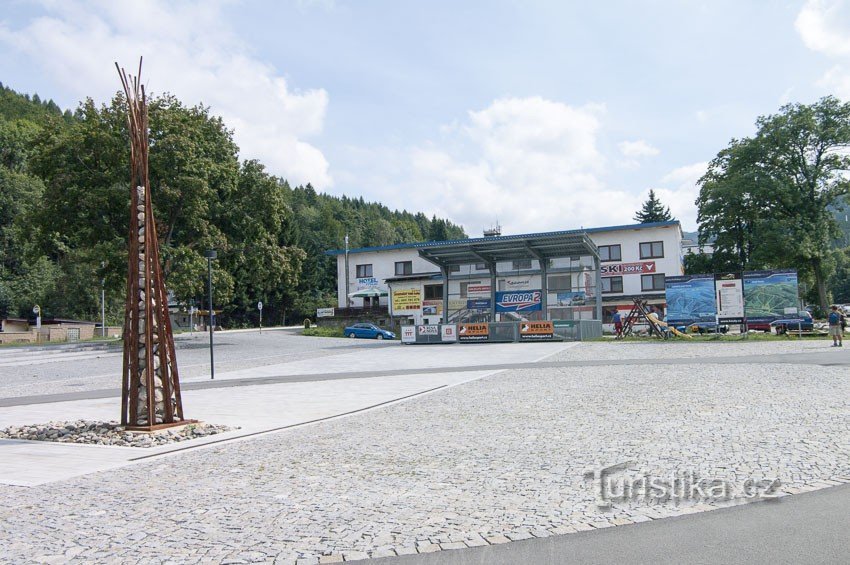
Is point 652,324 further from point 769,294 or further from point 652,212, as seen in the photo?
point 652,212

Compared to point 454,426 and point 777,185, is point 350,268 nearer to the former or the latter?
point 777,185

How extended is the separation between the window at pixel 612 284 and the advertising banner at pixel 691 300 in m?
26.7

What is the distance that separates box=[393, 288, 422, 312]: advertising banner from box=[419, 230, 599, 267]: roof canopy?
18.6 meters

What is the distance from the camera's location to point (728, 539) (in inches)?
190

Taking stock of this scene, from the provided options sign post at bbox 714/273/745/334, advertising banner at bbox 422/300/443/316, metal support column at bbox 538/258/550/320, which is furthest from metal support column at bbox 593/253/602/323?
advertising banner at bbox 422/300/443/316

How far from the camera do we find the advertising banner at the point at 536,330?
1453 inches

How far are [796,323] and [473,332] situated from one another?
1652 centimetres

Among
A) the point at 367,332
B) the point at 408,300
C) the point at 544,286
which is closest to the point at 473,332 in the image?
the point at 544,286

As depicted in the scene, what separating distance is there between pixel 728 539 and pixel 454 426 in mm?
5823

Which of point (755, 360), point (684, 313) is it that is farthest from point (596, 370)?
point (684, 313)

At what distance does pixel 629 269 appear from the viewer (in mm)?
Answer: 60531

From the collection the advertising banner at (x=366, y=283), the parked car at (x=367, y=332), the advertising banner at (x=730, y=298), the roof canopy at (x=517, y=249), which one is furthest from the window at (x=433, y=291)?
the advertising banner at (x=730, y=298)

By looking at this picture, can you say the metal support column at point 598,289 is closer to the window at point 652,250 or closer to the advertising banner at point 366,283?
the window at point 652,250

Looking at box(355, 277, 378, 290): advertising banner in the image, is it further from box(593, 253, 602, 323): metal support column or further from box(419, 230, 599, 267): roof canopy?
box(593, 253, 602, 323): metal support column
